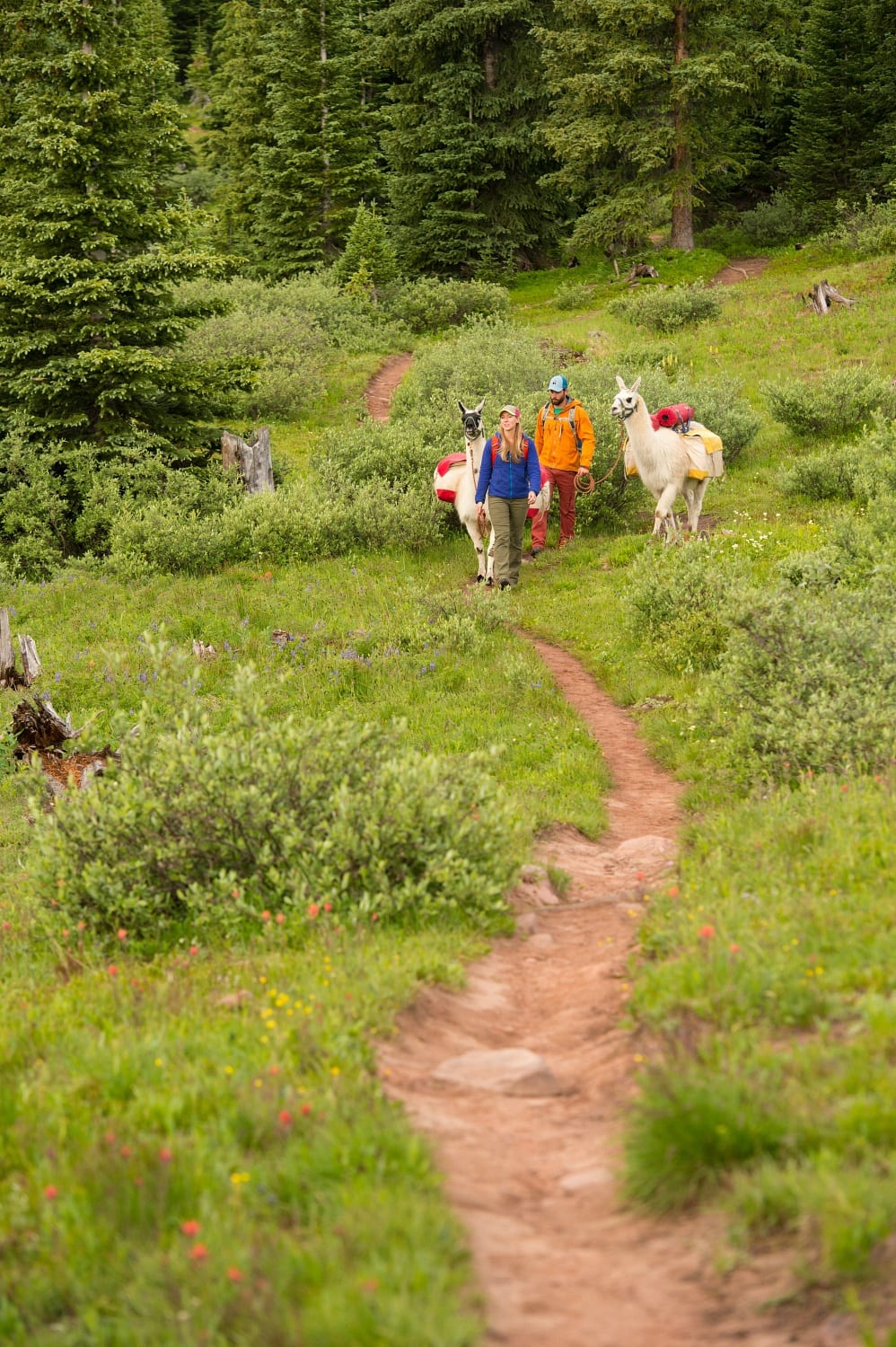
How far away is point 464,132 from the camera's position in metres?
41.3

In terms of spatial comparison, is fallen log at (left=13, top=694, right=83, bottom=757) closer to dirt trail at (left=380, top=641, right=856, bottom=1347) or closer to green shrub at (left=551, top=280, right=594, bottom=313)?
dirt trail at (left=380, top=641, right=856, bottom=1347)

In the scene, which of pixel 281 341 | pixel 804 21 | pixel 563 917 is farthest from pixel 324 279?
pixel 563 917

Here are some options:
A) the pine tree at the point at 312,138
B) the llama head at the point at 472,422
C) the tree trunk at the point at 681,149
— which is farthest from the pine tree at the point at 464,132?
the llama head at the point at 472,422

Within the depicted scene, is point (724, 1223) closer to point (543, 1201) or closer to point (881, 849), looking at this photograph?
point (543, 1201)

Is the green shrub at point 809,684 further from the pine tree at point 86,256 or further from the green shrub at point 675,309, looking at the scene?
the green shrub at point 675,309

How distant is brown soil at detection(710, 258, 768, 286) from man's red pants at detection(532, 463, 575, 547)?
67.5 feet

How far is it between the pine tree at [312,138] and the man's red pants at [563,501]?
2633 centimetres

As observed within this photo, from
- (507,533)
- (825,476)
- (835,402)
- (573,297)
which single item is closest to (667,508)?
(507,533)

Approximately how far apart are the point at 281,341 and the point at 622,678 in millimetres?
21019

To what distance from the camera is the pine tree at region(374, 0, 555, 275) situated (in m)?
40.8

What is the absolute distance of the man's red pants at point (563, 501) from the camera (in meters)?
17.1

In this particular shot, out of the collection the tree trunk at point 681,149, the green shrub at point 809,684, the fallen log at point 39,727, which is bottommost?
the fallen log at point 39,727

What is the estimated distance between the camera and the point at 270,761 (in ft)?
21.9

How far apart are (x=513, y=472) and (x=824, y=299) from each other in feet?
57.8
